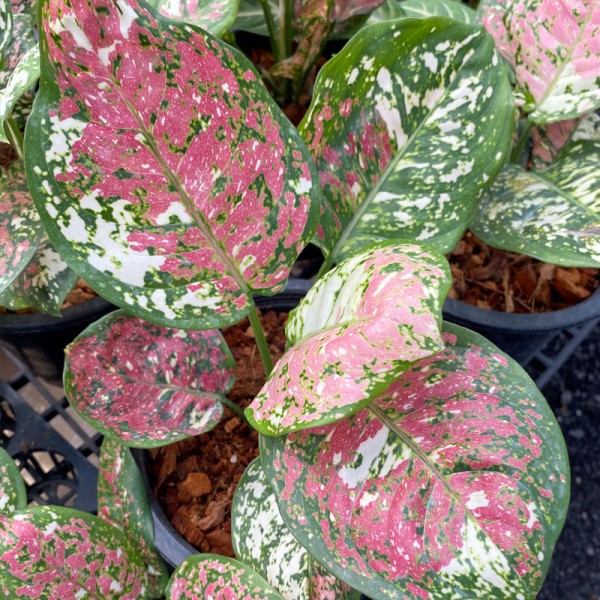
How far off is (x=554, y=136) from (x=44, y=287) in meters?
0.82

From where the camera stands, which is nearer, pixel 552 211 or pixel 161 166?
pixel 161 166

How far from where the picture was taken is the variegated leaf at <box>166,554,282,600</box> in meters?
0.69

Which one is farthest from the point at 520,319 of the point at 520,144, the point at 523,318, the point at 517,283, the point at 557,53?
the point at 557,53

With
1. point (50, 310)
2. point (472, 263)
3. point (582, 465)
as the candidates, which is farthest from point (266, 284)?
point (582, 465)

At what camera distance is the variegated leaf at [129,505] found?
813mm

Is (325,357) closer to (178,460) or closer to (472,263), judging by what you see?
(178,460)

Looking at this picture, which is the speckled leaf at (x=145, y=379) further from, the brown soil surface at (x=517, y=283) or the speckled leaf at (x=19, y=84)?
the brown soil surface at (x=517, y=283)

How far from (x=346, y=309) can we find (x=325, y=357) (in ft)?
0.19

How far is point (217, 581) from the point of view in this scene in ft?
2.32

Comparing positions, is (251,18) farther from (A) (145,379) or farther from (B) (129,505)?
(B) (129,505)

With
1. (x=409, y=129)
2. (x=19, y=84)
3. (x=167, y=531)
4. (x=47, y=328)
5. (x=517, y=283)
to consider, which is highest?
(x=19, y=84)

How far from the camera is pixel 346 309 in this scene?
530 millimetres

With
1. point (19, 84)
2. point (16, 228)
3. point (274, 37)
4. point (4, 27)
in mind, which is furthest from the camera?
point (274, 37)

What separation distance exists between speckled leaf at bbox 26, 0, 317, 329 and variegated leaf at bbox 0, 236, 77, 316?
0.38m
